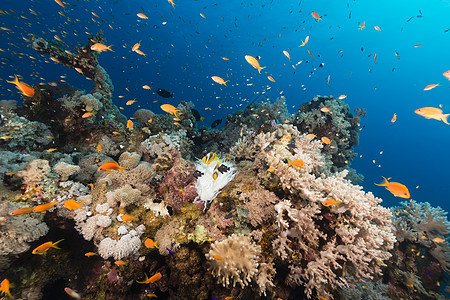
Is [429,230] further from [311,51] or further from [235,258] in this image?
[311,51]

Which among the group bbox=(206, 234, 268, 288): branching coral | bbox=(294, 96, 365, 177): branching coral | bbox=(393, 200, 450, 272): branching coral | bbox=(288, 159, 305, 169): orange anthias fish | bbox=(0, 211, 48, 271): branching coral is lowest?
bbox=(0, 211, 48, 271): branching coral

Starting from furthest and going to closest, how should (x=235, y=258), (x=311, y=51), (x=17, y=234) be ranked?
(x=311, y=51)
(x=17, y=234)
(x=235, y=258)

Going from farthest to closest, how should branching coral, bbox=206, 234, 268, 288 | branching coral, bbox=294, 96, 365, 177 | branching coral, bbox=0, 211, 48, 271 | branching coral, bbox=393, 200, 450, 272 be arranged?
1. branching coral, bbox=294, 96, 365, 177
2. branching coral, bbox=393, 200, 450, 272
3. branching coral, bbox=0, 211, 48, 271
4. branching coral, bbox=206, 234, 268, 288

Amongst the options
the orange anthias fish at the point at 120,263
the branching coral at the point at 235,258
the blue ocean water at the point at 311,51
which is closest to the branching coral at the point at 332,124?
the branching coral at the point at 235,258

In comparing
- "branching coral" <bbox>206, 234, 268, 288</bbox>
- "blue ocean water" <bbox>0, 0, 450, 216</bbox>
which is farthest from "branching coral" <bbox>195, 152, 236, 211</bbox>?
"blue ocean water" <bbox>0, 0, 450, 216</bbox>

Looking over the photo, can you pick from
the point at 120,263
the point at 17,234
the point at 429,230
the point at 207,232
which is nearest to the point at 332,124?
the point at 429,230

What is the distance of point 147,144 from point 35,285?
13.8ft

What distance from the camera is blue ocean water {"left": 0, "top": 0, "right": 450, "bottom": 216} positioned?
42531 millimetres

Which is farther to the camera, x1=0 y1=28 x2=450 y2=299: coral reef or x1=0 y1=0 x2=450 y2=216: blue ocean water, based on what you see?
x1=0 y1=0 x2=450 y2=216: blue ocean water

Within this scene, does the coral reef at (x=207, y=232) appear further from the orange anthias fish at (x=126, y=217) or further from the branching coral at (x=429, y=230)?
the orange anthias fish at (x=126, y=217)

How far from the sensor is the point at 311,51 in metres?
55.2

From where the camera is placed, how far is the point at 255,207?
3645 millimetres

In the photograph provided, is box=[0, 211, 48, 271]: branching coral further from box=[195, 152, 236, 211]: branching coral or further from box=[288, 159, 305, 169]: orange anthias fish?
box=[288, 159, 305, 169]: orange anthias fish

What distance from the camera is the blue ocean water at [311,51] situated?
140 feet
